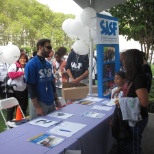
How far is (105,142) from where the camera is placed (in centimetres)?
252

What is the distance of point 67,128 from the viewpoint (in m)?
2.05

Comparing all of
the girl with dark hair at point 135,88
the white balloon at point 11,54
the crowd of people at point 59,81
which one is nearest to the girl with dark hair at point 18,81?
the crowd of people at point 59,81

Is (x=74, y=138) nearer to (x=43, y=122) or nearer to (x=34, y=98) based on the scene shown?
(x=43, y=122)

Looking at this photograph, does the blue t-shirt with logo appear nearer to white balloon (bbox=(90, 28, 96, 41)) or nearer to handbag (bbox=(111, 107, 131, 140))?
handbag (bbox=(111, 107, 131, 140))

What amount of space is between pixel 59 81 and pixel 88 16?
1435 millimetres

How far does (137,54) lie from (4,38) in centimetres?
1944

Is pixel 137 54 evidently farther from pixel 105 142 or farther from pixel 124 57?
pixel 105 142

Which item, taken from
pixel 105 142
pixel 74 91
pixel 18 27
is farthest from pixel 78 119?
pixel 18 27

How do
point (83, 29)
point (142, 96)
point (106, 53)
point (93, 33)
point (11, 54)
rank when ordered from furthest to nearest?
1. point (11, 54)
2. point (83, 29)
3. point (93, 33)
4. point (106, 53)
5. point (142, 96)

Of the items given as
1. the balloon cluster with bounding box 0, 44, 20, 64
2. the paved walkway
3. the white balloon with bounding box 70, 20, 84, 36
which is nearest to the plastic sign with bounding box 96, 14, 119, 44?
the white balloon with bounding box 70, 20, 84, 36

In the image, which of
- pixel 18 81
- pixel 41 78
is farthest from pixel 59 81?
pixel 41 78

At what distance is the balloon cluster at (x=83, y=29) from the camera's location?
3.62 m

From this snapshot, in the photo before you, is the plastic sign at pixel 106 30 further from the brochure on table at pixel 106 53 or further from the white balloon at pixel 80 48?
the white balloon at pixel 80 48

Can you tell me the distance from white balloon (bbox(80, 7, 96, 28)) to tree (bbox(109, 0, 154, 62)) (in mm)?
3139
